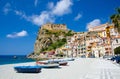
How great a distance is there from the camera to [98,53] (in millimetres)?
99562

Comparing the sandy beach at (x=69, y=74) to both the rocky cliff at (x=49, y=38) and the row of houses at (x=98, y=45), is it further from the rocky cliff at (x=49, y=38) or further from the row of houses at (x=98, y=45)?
the rocky cliff at (x=49, y=38)

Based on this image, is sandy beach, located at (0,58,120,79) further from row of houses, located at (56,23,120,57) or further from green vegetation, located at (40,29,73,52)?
green vegetation, located at (40,29,73,52)

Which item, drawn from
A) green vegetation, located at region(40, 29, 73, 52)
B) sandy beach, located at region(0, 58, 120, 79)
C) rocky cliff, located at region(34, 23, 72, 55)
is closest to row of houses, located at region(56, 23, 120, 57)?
green vegetation, located at region(40, 29, 73, 52)

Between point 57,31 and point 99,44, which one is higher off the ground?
point 57,31

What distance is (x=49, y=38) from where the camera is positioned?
175 meters

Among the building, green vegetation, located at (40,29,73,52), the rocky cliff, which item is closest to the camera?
the building

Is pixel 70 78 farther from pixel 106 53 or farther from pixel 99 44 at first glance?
pixel 99 44

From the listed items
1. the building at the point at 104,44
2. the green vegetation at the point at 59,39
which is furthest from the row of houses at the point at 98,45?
the green vegetation at the point at 59,39

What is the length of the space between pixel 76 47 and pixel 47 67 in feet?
301

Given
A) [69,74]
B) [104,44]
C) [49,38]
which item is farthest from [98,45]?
[69,74]

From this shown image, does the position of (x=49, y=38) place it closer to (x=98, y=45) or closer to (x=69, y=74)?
(x=98, y=45)

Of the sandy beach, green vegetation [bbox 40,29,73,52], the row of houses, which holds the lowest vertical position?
the sandy beach

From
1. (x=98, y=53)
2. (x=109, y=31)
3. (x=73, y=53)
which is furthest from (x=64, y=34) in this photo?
(x=98, y=53)

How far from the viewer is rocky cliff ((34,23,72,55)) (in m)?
170
